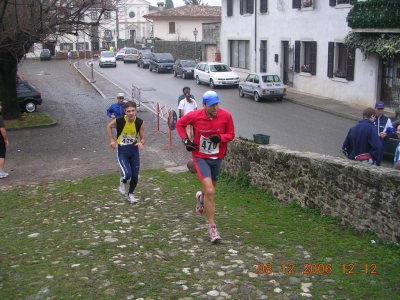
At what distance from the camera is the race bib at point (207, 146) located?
20.5 feet

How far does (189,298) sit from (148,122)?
584 inches

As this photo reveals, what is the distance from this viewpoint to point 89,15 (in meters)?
17.8

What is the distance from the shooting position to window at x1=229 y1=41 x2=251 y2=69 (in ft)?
122

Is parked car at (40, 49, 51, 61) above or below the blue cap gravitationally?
above

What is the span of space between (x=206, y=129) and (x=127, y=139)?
2336mm

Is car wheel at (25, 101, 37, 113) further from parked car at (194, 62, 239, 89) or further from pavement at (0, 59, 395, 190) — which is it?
parked car at (194, 62, 239, 89)

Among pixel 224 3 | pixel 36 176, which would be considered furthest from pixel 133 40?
pixel 36 176

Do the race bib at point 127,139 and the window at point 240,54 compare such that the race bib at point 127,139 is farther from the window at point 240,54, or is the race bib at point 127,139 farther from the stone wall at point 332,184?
the window at point 240,54

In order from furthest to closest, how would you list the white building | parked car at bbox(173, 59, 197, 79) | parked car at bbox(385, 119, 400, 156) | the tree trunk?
parked car at bbox(173, 59, 197, 79)
the white building
the tree trunk
parked car at bbox(385, 119, 400, 156)

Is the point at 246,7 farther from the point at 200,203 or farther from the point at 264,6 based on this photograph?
the point at 200,203

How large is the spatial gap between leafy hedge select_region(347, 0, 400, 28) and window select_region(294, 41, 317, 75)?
4723 millimetres

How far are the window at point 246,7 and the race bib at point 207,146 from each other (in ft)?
99.2

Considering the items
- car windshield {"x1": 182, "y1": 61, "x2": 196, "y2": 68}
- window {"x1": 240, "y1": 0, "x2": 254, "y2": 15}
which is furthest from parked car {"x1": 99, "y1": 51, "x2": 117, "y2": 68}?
window {"x1": 240, "y1": 0, "x2": 254, "y2": 15}

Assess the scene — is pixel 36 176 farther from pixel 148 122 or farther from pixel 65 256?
pixel 148 122
